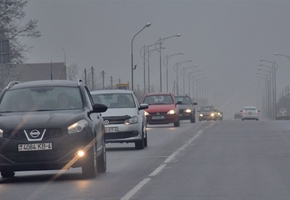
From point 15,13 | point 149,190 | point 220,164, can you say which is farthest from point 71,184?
point 15,13

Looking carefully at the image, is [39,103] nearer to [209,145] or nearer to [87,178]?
[87,178]

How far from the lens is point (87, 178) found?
1416cm

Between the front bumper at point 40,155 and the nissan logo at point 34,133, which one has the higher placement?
the nissan logo at point 34,133

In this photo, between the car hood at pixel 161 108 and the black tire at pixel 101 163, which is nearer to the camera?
the black tire at pixel 101 163

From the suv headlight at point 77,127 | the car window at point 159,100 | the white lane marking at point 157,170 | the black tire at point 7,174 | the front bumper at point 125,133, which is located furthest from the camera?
the car window at point 159,100

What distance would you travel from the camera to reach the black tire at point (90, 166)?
45.1ft

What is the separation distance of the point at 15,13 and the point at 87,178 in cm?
4812

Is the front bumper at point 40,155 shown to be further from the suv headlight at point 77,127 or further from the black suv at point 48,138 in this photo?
the suv headlight at point 77,127

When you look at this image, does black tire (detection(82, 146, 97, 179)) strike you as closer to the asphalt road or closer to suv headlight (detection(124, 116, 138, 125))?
the asphalt road

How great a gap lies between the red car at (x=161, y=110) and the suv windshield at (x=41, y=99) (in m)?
24.5

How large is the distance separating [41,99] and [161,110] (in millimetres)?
25321

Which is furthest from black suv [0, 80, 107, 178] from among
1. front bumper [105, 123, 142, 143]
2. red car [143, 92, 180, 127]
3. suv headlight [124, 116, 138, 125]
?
red car [143, 92, 180, 127]

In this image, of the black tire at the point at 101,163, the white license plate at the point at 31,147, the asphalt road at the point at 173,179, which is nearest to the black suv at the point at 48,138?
the white license plate at the point at 31,147

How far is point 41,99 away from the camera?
1460cm
